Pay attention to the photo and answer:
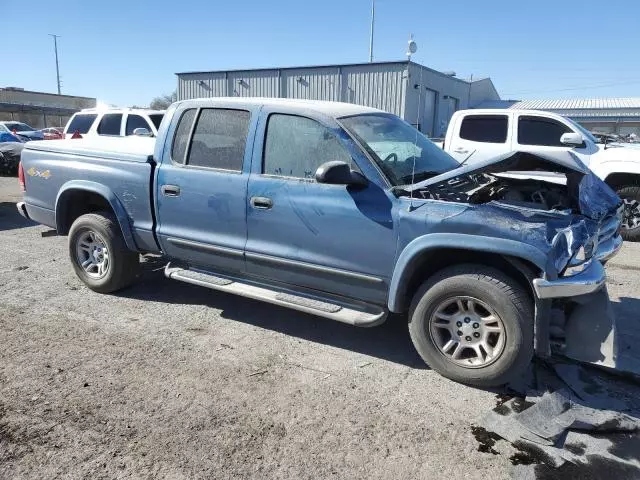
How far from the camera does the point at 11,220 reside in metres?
9.27

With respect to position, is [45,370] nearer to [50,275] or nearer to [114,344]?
[114,344]

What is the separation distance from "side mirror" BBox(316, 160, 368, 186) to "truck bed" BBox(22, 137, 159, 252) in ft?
6.26

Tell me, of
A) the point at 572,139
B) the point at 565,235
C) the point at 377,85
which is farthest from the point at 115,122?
the point at 377,85

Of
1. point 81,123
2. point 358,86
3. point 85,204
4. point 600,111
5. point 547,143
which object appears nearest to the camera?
point 85,204

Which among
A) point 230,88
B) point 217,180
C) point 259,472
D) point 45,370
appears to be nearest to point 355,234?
point 217,180

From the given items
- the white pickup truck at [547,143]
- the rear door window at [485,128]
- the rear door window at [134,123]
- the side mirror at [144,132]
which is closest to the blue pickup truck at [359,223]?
the white pickup truck at [547,143]

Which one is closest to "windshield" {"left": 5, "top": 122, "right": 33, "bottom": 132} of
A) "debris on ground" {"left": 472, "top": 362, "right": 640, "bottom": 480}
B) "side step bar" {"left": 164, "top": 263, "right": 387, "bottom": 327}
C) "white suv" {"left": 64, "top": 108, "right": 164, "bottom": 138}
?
"white suv" {"left": 64, "top": 108, "right": 164, "bottom": 138}

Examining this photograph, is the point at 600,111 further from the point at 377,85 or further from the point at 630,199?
the point at 630,199

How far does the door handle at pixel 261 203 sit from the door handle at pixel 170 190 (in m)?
0.80

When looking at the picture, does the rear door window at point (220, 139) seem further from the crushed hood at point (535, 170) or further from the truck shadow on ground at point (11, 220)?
the truck shadow on ground at point (11, 220)

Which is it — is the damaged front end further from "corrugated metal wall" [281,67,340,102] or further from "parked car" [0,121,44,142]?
"parked car" [0,121,44,142]

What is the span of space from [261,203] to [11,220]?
731 cm

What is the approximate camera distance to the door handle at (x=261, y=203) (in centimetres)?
401

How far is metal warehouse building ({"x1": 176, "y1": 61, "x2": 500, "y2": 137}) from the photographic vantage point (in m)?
21.0
